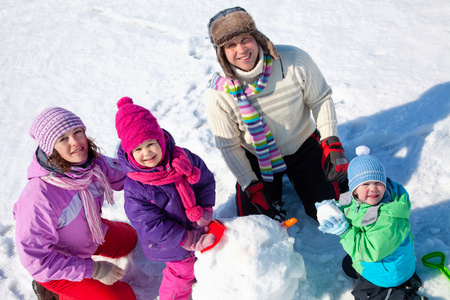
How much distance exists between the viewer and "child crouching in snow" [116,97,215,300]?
1859 mm

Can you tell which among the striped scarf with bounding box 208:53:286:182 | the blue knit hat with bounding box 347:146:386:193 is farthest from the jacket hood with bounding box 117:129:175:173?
the blue knit hat with bounding box 347:146:386:193

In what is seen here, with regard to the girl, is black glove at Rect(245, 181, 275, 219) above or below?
below

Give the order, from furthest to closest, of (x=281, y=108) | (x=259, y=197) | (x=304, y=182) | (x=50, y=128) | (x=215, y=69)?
(x=215, y=69) → (x=304, y=182) → (x=259, y=197) → (x=281, y=108) → (x=50, y=128)

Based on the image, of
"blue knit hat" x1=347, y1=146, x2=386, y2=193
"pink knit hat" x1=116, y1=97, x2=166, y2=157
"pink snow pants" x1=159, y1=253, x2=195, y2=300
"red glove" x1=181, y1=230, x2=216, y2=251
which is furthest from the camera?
"pink snow pants" x1=159, y1=253, x2=195, y2=300

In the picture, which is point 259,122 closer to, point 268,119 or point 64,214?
point 268,119

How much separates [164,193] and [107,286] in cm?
77

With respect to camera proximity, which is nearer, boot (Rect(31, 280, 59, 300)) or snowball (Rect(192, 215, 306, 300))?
snowball (Rect(192, 215, 306, 300))

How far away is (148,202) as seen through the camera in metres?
1.99

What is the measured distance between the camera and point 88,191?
7.23 ft

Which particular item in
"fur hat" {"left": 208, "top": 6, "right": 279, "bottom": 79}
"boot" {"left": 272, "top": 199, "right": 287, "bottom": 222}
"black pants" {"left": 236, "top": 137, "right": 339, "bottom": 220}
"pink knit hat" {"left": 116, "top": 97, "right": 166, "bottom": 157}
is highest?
"fur hat" {"left": 208, "top": 6, "right": 279, "bottom": 79}

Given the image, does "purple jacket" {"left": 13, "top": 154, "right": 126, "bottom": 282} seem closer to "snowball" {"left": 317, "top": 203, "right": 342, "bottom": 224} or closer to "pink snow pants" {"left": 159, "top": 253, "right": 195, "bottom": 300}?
"pink snow pants" {"left": 159, "top": 253, "right": 195, "bottom": 300}

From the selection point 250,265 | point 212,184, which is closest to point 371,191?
point 250,265

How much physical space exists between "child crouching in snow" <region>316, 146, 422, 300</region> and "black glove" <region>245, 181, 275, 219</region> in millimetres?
613

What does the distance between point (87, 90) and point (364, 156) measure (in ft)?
11.4
